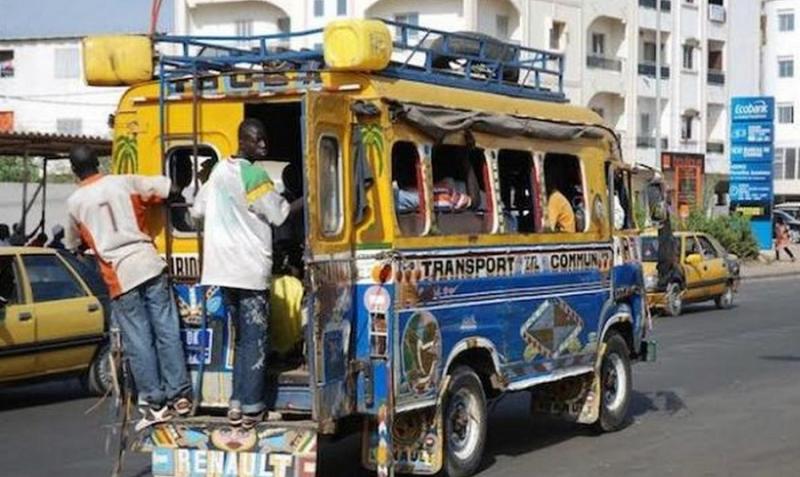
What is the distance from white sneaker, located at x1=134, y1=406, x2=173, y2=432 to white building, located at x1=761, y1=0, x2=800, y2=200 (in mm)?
76590

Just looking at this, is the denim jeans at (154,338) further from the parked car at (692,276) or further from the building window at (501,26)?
the building window at (501,26)

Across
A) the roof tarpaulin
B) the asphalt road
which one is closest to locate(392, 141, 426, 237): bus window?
the roof tarpaulin

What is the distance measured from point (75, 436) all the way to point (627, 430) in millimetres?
4633

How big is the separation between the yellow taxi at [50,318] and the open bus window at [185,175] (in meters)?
4.82

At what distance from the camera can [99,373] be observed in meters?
14.7

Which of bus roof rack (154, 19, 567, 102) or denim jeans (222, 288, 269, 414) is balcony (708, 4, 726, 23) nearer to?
bus roof rack (154, 19, 567, 102)

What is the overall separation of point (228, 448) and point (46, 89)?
56875 millimetres

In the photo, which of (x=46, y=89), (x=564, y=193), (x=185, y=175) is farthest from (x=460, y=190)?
(x=46, y=89)

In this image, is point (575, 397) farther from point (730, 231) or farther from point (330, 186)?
point (730, 231)

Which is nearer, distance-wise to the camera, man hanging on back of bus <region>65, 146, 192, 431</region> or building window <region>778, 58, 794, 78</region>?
man hanging on back of bus <region>65, 146, 192, 431</region>

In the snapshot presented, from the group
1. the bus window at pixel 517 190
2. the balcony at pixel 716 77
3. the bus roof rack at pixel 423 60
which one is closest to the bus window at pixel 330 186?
the bus roof rack at pixel 423 60

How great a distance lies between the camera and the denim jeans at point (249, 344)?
841cm

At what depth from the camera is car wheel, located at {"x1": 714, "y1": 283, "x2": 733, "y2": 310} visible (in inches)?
1075

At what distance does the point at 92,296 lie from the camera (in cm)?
A: 1469
